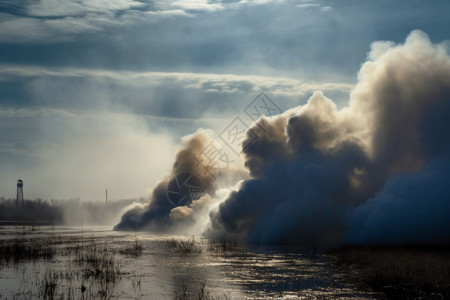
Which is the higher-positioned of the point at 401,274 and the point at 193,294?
the point at 401,274

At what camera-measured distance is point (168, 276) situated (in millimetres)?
46125

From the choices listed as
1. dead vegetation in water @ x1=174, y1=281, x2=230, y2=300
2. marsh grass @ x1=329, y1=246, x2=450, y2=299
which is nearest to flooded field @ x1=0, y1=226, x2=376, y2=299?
dead vegetation in water @ x1=174, y1=281, x2=230, y2=300

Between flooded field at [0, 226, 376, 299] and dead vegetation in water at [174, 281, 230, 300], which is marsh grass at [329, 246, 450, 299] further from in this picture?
dead vegetation in water at [174, 281, 230, 300]

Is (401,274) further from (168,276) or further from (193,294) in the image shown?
(168,276)

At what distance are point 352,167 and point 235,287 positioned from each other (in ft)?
189

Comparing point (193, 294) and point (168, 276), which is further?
point (168, 276)

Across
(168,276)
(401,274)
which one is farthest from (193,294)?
(401,274)

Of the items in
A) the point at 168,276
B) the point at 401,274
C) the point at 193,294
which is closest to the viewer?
the point at 193,294

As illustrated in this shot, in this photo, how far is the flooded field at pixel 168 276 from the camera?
120ft

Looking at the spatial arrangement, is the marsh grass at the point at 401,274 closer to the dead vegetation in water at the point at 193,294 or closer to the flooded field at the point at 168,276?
the flooded field at the point at 168,276

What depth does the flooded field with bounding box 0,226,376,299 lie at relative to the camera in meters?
36.7

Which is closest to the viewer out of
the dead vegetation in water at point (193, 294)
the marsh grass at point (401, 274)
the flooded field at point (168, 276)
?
the dead vegetation in water at point (193, 294)

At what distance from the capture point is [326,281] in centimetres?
4291

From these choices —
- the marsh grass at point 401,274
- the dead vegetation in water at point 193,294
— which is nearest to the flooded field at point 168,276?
the dead vegetation in water at point 193,294
